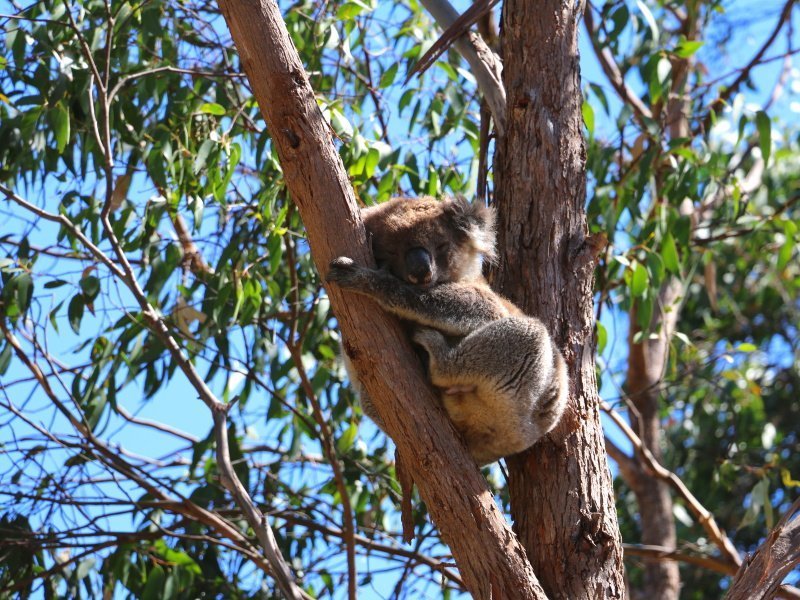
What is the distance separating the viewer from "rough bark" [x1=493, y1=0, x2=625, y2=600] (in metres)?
2.70

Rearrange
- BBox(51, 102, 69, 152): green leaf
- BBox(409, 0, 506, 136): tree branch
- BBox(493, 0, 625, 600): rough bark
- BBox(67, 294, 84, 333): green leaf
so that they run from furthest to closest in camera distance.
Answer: BBox(67, 294, 84, 333): green leaf, BBox(51, 102, 69, 152): green leaf, BBox(409, 0, 506, 136): tree branch, BBox(493, 0, 625, 600): rough bark

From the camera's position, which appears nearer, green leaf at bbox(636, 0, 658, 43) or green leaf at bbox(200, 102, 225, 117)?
green leaf at bbox(200, 102, 225, 117)

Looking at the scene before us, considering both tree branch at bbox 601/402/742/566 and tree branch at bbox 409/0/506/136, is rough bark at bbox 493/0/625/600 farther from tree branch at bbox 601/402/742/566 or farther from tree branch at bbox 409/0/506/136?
tree branch at bbox 601/402/742/566

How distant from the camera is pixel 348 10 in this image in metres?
3.80

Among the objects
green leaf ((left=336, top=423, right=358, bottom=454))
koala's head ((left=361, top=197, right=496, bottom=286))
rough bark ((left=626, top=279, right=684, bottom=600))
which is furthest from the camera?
rough bark ((left=626, top=279, right=684, bottom=600))

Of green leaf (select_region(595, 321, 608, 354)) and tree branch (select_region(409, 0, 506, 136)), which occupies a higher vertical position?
tree branch (select_region(409, 0, 506, 136))

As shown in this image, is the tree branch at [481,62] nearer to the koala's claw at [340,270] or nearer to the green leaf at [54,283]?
the koala's claw at [340,270]

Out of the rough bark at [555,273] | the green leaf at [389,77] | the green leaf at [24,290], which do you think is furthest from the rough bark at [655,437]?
the green leaf at [24,290]

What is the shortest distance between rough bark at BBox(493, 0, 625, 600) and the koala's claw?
0.77m

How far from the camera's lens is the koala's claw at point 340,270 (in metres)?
2.50

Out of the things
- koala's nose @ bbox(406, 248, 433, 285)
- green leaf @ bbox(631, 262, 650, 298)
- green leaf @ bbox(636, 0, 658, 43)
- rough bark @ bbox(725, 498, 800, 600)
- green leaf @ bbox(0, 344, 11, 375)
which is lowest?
rough bark @ bbox(725, 498, 800, 600)

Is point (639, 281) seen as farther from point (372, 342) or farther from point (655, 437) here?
point (655, 437)

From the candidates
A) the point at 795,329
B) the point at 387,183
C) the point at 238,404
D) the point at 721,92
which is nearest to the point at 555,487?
the point at 387,183

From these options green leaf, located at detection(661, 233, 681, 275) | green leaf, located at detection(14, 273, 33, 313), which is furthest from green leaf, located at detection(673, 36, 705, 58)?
green leaf, located at detection(14, 273, 33, 313)
